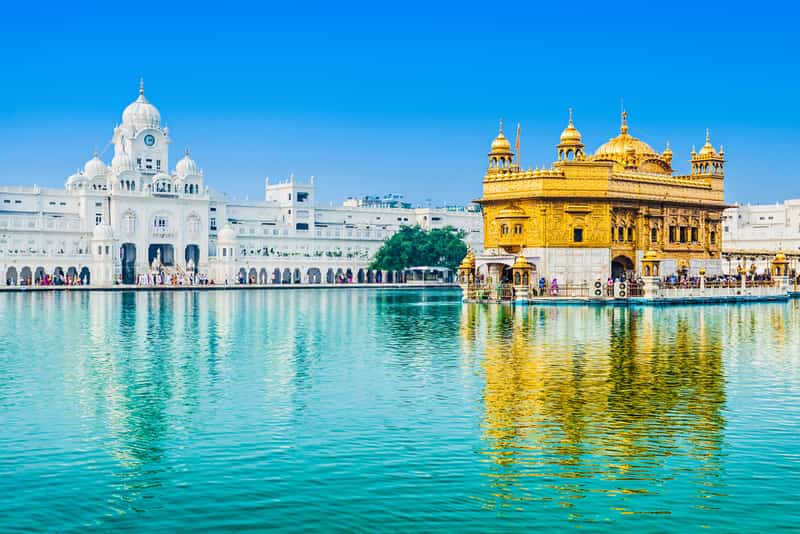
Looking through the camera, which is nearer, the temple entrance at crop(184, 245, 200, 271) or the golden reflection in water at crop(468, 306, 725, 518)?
the golden reflection in water at crop(468, 306, 725, 518)

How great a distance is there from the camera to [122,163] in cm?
9369

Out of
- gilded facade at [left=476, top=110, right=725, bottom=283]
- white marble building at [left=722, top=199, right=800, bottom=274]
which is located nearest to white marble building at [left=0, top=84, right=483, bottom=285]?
white marble building at [left=722, top=199, right=800, bottom=274]

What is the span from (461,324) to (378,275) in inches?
2706

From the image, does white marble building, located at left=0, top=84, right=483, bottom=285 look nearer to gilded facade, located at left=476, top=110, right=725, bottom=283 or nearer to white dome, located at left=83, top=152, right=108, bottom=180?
Result: white dome, located at left=83, top=152, right=108, bottom=180

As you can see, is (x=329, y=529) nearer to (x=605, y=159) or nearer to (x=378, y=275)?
(x=605, y=159)

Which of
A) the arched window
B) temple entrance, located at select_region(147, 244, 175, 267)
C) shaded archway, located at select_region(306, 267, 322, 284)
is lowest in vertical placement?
shaded archway, located at select_region(306, 267, 322, 284)

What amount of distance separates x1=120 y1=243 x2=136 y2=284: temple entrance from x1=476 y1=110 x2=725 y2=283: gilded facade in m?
45.1

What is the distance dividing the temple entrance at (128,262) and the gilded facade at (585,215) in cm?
4515

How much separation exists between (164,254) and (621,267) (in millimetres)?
51747

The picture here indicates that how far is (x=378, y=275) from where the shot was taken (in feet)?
338

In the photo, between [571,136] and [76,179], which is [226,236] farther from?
[571,136]

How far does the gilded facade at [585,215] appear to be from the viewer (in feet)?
172

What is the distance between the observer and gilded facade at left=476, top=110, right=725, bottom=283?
52.3 metres

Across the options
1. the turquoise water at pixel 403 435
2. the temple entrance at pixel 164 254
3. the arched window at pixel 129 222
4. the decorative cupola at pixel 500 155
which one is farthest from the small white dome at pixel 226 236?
the turquoise water at pixel 403 435
